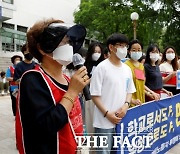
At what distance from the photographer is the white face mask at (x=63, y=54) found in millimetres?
1416

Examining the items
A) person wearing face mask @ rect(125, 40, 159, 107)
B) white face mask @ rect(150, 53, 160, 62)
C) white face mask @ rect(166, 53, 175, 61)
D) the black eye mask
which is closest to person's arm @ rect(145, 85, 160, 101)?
person wearing face mask @ rect(125, 40, 159, 107)

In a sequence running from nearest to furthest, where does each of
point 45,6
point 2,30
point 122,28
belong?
point 2,30, point 122,28, point 45,6

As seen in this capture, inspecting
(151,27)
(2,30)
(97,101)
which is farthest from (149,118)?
(2,30)

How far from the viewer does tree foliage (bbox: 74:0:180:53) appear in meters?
19.3

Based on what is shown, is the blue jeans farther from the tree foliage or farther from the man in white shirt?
the tree foliage

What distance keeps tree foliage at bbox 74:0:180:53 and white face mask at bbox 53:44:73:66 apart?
61.1ft

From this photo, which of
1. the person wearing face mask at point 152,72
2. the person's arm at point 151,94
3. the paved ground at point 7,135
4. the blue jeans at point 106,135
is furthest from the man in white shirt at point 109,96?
the paved ground at point 7,135

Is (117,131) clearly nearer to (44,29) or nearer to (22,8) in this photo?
(44,29)

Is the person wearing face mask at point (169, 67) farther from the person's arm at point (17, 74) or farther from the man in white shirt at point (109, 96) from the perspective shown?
the person's arm at point (17, 74)

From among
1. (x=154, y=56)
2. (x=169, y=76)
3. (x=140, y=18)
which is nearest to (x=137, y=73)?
(x=154, y=56)

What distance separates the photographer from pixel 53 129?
128cm

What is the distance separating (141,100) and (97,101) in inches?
39.7

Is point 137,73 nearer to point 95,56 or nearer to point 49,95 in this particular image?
point 95,56

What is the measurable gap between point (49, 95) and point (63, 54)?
25 centimetres
